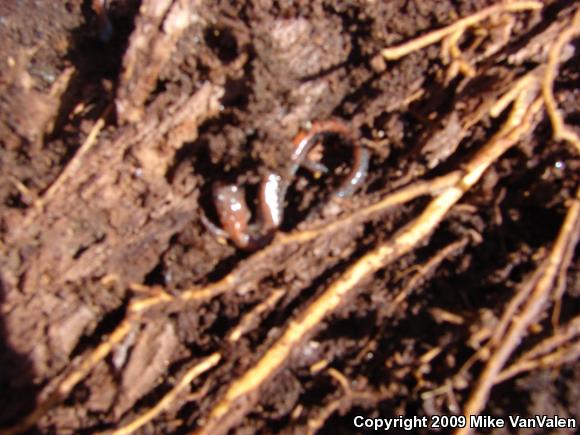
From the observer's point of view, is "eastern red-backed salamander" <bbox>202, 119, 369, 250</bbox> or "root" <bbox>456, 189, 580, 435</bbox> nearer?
"root" <bbox>456, 189, 580, 435</bbox>

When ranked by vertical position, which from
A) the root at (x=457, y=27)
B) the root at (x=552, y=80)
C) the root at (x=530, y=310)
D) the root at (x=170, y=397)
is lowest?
the root at (x=530, y=310)

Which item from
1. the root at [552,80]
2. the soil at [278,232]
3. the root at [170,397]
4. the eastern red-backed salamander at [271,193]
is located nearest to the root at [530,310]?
the soil at [278,232]

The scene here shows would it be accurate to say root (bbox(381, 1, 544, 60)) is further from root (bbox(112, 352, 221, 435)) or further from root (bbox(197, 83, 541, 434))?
root (bbox(112, 352, 221, 435))

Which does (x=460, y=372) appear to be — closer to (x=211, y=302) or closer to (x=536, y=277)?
(x=536, y=277)

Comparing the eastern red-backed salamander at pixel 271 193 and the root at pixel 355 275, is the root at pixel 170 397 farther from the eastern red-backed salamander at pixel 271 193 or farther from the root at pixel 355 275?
the eastern red-backed salamander at pixel 271 193

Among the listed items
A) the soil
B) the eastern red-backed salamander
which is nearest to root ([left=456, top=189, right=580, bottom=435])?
the soil

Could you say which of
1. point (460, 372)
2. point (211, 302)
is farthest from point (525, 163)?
point (211, 302)
